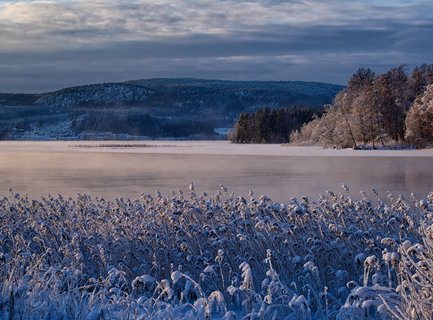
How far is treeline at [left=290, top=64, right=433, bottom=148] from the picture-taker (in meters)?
62.8

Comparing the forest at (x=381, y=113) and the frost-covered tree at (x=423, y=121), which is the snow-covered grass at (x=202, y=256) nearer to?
the frost-covered tree at (x=423, y=121)

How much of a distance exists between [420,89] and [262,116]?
137 feet

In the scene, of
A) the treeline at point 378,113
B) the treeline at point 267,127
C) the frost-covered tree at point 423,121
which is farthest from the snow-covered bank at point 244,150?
the treeline at point 267,127

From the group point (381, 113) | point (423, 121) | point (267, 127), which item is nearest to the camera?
point (423, 121)

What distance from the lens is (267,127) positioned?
10762cm

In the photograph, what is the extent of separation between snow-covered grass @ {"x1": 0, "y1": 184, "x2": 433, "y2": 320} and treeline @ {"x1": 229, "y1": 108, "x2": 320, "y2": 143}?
3723 inches

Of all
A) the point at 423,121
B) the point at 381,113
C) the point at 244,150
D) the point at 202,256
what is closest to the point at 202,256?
the point at 202,256

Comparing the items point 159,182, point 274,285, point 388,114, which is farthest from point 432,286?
point 388,114

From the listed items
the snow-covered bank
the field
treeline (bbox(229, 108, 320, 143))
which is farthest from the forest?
the field

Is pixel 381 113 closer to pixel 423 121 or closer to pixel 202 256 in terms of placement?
pixel 423 121

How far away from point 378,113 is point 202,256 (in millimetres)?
55942

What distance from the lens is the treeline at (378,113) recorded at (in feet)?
206

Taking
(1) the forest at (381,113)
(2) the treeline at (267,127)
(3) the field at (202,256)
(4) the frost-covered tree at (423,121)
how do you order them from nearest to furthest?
(3) the field at (202,256) < (4) the frost-covered tree at (423,121) < (1) the forest at (381,113) < (2) the treeline at (267,127)

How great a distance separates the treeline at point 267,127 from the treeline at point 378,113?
109ft
